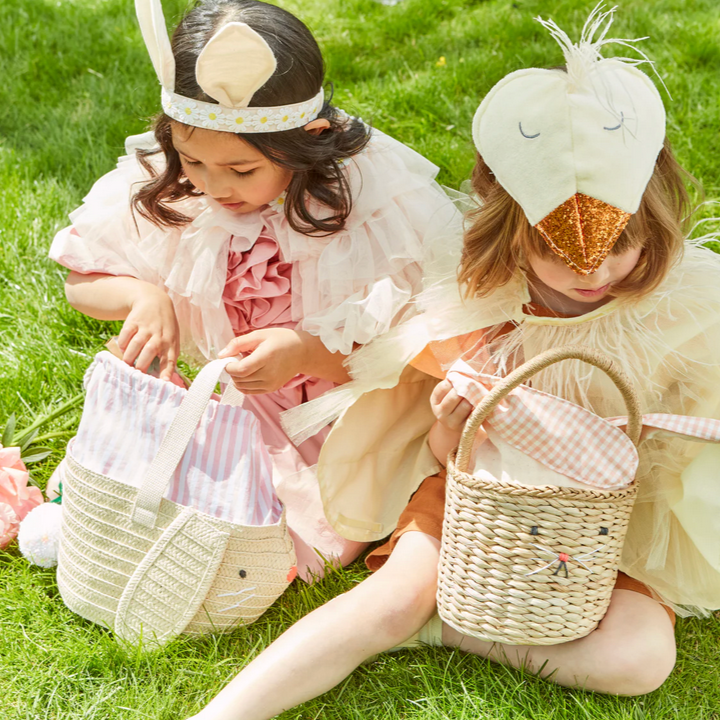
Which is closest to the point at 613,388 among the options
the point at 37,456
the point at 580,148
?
the point at 580,148

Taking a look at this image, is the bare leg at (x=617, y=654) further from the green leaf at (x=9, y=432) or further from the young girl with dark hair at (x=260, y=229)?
the green leaf at (x=9, y=432)

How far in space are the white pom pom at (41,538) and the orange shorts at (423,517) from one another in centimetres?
65

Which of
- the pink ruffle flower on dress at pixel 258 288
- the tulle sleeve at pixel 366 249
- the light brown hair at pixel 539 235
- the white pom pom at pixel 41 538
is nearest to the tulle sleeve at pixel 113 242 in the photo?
the pink ruffle flower on dress at pixel 258 288

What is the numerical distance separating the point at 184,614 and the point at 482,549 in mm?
579

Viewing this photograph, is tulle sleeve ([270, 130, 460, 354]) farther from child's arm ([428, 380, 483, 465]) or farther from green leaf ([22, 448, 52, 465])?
Result: green leaf ([22, 448, 52, 465])

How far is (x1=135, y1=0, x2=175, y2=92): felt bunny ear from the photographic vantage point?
5.16ft

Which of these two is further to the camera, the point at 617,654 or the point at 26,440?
the point at 26,440

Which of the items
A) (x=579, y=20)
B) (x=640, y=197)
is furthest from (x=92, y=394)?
(x=579, y=20)

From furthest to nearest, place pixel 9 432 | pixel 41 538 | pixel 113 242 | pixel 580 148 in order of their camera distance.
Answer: pixel 9 432 < pixel 113 242 < pixel 41 538 < pixel 580 148

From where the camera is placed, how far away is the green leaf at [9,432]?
6.71ft

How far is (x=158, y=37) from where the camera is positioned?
5.20 feet

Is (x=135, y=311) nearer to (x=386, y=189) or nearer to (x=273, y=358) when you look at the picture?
(x=273, y=358)

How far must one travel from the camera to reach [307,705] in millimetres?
1587

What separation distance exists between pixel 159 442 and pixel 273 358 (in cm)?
28
